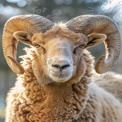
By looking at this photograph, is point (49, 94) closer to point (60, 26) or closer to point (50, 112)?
point (50, 112)

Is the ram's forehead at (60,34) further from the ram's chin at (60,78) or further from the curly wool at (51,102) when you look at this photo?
the ram's chin at (60,78)

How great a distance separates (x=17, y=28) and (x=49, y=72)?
1176mm

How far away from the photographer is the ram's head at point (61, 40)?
895 centimetres

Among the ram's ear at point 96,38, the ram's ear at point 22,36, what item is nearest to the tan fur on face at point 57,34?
the ram's ear at point 22,36

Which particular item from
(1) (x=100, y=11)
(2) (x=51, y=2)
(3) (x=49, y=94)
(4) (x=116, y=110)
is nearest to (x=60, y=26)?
(3) (x=49, y=94)

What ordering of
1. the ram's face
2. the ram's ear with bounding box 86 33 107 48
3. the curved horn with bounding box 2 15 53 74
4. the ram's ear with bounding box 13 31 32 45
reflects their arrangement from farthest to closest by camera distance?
the ram's ear with bounding box 86 33 107 48 < the ram's ear with bounding box 13 31 32 45 < the curved horn with bounding box 2 15 53 74 < the ram's face

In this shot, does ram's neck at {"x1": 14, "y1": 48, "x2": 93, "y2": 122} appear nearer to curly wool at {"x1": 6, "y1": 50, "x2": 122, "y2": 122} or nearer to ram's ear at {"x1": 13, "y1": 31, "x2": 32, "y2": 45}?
curly wool at {"x1": 6, "y1": 50, "x2": 122, "y2": 122}

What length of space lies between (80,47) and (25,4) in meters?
18.5

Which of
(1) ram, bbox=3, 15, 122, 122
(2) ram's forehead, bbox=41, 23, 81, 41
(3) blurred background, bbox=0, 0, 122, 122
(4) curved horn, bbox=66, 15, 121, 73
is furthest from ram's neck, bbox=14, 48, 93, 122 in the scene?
(3) blurred background, bbox=0, 0, 122, 122

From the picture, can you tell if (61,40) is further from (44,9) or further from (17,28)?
(44,9)

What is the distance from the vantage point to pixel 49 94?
9445 millimetres

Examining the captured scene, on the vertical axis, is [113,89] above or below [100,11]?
below

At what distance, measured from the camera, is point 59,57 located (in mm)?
8836

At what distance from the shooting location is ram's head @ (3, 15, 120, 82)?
895 cm
